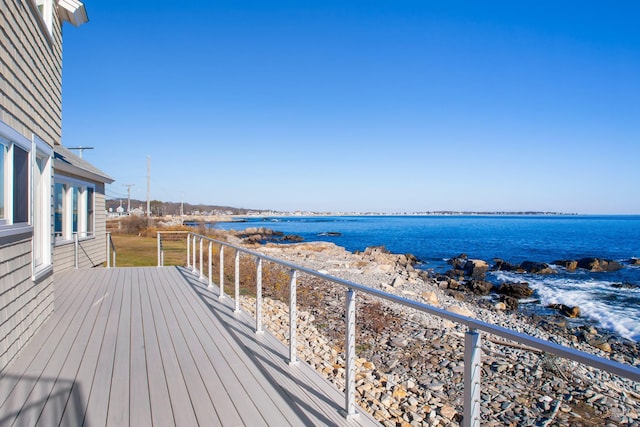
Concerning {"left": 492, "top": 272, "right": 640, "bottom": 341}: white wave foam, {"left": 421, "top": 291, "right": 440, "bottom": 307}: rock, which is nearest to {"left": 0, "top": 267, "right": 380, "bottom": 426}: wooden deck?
{"left": 421, "top": 291, "right": 440, "bottom": 307}: rock

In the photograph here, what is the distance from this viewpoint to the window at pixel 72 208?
8.80 metres

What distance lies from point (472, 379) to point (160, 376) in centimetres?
263

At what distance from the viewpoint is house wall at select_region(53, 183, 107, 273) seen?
9016 millimetres

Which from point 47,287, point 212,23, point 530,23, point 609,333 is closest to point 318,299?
point 47,287

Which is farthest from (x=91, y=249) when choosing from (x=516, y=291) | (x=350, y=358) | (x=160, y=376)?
(x=516, y=291)

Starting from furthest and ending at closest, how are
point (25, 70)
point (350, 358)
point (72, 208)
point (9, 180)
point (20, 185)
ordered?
point (72, 208)
point (25, 70)
point (20, 185)
point (9, 180)
point (350, 358)

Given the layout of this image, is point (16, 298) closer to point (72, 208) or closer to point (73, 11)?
point (73, 11)

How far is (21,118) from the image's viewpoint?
3.98 meters

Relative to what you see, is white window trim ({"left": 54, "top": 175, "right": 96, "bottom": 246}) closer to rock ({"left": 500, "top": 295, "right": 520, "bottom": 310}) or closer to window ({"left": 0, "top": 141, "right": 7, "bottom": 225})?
window ({"left": 0, "top": 141, "right": 7, "bottom": 225})

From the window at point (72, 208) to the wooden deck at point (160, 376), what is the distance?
4064mm

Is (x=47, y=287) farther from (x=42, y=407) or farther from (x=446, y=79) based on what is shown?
(x=446, y=79)

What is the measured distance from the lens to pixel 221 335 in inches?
174

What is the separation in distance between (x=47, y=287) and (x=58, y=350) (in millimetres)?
1537

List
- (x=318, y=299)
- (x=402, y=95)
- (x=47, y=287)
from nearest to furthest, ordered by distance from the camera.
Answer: (x=47, y=287) < (x=318, y=299) < (x=402, y=95)
